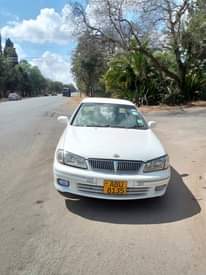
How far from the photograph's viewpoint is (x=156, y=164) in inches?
207

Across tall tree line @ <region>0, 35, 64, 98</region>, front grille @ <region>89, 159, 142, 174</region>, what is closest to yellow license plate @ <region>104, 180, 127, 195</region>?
front grille @ <region>89, 159, 142, 174</region>

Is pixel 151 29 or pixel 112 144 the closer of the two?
pixel 112 144

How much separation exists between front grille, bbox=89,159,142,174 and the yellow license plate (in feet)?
0.54

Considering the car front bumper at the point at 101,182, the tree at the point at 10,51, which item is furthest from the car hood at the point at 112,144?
the tree at the point at 10,51

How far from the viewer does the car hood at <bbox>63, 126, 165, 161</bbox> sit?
5164 mm

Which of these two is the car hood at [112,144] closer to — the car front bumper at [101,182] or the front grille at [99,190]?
the car front bumper at [101,182]

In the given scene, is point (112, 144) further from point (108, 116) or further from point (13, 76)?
point (13, 76)

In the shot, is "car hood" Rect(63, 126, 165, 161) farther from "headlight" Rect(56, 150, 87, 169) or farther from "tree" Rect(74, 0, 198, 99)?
"tree" Rect(74, 0, 198, 99)

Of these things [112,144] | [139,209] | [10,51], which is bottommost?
[139,209]

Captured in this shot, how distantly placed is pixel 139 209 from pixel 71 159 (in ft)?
4.11

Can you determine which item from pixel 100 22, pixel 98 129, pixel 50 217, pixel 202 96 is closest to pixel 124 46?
pixel 100 22

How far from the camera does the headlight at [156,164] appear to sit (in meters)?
5.16

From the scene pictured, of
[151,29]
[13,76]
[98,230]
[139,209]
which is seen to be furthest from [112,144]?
[13,76]

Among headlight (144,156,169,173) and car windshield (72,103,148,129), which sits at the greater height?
car windshield (72,103,148,129)
